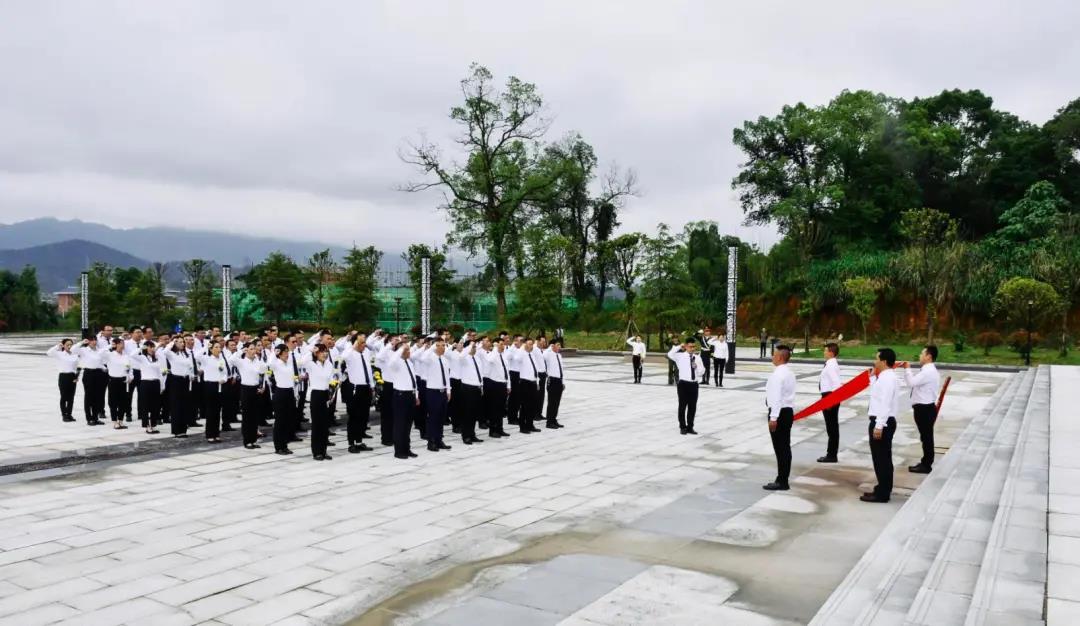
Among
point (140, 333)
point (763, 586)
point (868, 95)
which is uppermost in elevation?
point (868, 95)

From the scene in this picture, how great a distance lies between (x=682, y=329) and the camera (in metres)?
30.6

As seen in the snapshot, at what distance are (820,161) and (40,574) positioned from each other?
4104 centimetres

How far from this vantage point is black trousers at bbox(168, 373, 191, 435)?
11.1 meters

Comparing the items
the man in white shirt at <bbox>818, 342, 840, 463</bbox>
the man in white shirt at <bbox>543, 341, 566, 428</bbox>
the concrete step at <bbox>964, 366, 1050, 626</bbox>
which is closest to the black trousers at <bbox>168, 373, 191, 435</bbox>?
the man in white shirt at <bbox>543, 341, 566, 428</bbox>

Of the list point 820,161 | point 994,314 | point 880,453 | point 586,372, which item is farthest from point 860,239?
point 880,453

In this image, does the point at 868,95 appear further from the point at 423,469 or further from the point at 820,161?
the point at 423,469

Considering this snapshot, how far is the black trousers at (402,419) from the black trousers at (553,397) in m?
3.18

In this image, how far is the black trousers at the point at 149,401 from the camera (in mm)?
11547

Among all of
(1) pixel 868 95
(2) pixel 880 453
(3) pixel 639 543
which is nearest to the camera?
(3) pixel 639 543

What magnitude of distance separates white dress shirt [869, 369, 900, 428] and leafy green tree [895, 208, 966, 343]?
90.2 ft

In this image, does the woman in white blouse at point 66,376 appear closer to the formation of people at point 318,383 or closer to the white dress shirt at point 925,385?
the formation of people at point 318,383

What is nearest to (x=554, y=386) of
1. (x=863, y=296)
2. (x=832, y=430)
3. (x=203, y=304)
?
(x=832, y=430)

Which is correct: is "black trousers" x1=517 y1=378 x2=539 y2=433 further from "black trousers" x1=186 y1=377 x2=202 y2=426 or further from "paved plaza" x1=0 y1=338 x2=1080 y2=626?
"black trousers" x1=186 y1=377 x2=202 y2=426

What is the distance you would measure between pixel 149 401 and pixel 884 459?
405 inches
